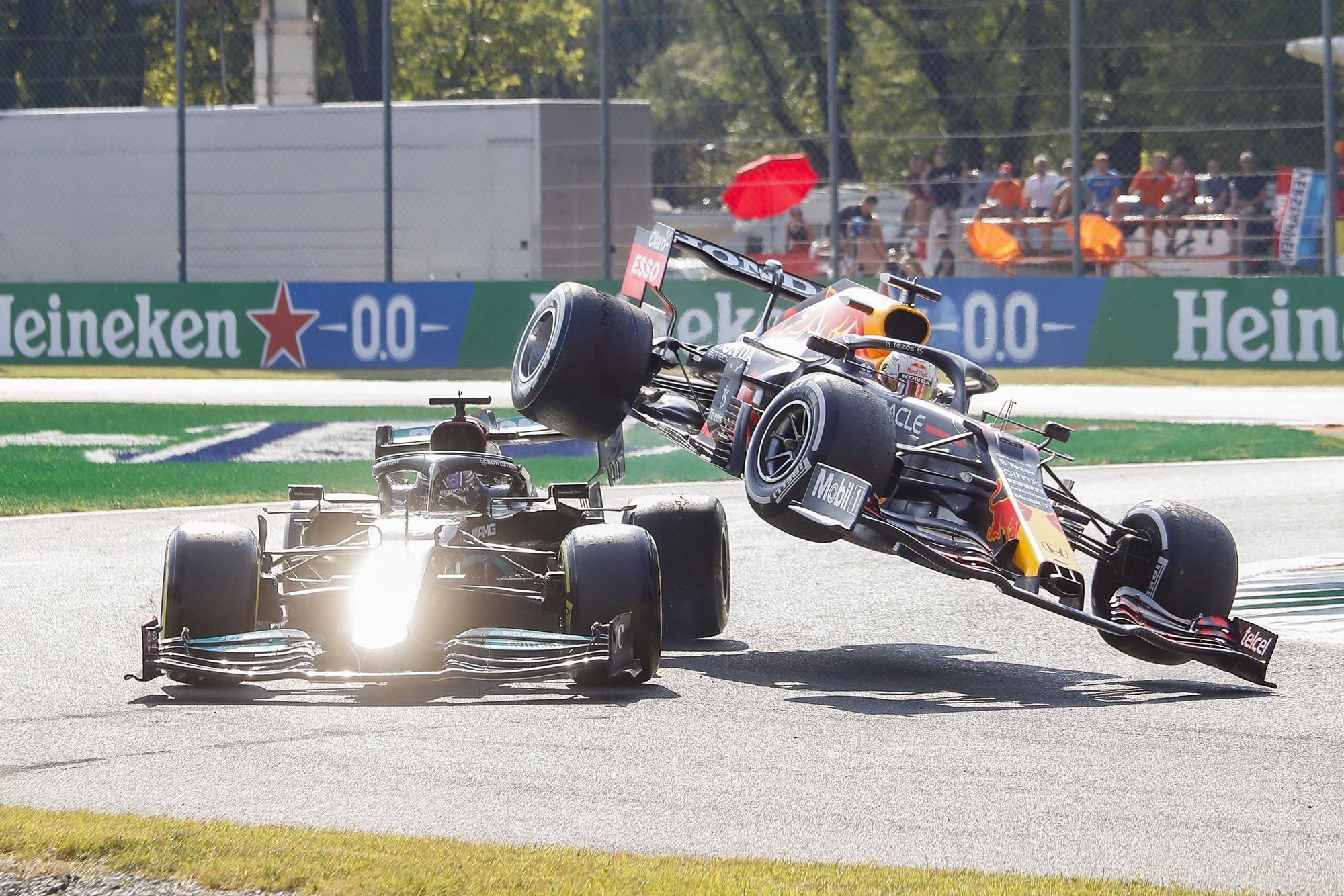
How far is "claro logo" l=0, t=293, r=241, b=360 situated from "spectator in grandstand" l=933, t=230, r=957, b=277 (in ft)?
30.0

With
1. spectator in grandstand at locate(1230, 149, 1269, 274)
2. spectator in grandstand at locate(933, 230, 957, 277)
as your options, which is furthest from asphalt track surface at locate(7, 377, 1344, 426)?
spectator in grandstand at locate(933, 230, 957, 277)

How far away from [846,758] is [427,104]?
21.2m

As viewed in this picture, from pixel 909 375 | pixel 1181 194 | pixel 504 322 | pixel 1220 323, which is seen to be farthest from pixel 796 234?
pixel 909 375

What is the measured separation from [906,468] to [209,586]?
120 inches

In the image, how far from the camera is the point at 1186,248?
22.1 meters

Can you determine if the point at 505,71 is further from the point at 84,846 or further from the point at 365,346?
the point at 84,846

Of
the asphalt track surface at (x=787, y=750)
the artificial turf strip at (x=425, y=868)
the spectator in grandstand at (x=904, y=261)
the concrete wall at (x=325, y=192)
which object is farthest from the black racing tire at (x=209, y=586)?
the concrete wall at (x=325, y=192)

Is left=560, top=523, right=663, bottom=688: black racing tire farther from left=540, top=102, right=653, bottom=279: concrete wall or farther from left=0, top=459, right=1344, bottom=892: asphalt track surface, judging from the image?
left=540, top=102, right=653, bottom=279: concrete wall

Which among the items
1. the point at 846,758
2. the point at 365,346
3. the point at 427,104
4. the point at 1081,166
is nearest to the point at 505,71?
the point at 427,104

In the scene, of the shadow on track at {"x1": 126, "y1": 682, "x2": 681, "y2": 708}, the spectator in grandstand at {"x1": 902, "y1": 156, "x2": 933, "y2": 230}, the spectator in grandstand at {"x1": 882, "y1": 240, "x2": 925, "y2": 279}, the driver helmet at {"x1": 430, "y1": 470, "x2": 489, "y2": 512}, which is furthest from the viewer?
the spectator in grandstand at {"x1": 902, "y1": 156, "x2": 933, "y2": 230}

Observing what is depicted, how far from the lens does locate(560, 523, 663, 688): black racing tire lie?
744cm

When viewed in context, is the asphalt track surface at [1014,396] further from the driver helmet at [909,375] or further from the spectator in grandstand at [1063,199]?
the driver helmet at [909,375]

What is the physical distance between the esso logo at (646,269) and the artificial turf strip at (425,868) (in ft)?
20.4

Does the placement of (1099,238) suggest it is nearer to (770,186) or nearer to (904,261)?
(904,261)
